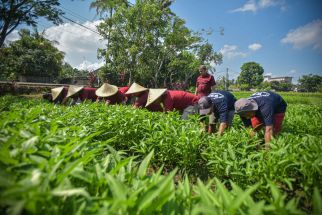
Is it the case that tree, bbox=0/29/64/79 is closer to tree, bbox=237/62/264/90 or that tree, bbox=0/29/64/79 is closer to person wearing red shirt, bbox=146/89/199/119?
person wearing red shirt, bbox=146/89/199/119

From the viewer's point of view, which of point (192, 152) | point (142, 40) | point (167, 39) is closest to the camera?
point (192, 152)

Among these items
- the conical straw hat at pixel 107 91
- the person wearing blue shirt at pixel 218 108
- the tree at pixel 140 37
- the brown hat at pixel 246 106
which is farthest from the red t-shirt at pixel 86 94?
the tree at pixel 140 37

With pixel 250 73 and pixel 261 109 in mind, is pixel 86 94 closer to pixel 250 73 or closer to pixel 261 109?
pixel 261 109

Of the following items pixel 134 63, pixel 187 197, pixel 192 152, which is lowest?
pixel 192 152

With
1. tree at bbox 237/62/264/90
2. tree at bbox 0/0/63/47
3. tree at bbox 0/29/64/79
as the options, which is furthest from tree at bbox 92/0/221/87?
tree at bbox 237/62/264/90

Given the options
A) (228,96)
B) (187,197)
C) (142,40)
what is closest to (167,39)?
(142,40)

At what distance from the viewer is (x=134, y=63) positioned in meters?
23.8

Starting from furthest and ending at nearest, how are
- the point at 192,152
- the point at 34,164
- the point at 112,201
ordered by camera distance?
1. the point at 192,152
2. the point at 34,164
3. the point at 112,201

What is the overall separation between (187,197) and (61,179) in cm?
71

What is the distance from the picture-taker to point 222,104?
4.30 metres

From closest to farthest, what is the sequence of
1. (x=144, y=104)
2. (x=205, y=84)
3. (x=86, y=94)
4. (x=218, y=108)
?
(x=218, y=108) < (x=144, y=104) < (x=205, y=84) < (x=86, y=94)

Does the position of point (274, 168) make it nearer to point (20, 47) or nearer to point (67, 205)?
point (67, 205)

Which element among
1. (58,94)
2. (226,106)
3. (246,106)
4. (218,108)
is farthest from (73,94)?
(246,106)

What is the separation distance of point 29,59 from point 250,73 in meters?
102
